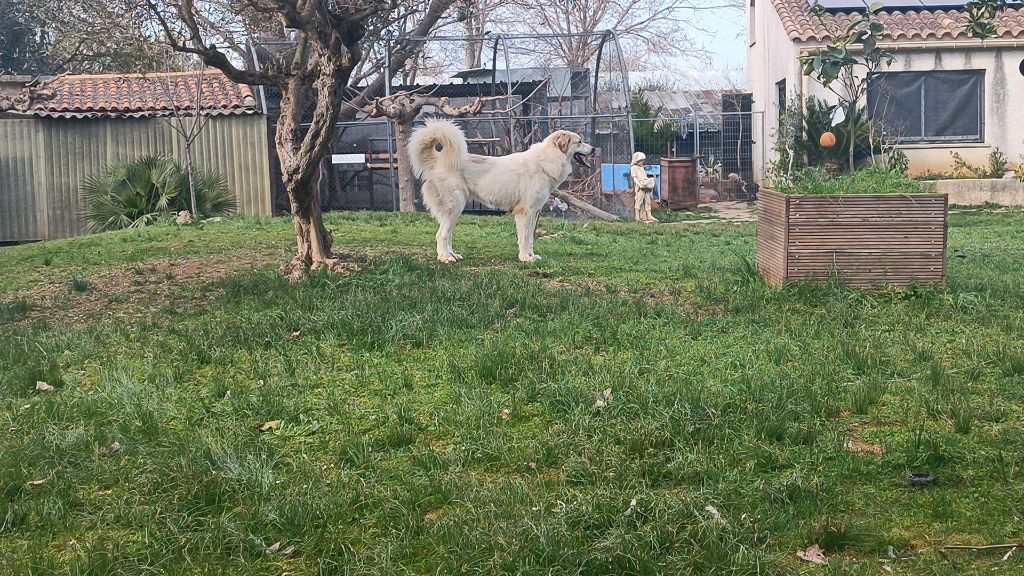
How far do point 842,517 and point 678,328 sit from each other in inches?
127

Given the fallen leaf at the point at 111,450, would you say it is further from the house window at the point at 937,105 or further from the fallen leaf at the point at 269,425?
the house window at the point at 937,105

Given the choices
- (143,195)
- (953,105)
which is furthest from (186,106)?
(953,105)

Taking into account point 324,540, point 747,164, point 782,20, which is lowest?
point 324,540

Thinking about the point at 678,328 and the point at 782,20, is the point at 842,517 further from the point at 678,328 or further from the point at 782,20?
the point at 782,20

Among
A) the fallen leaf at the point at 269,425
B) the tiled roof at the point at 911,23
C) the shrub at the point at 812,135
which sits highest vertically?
the tiled roof at the point at 911,23

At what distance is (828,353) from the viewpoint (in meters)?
6.04

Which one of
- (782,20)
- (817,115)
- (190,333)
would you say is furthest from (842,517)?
(782,20)

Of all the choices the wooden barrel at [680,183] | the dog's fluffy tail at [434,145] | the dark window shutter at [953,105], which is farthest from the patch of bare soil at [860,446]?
the dark window shutter at [953,105]

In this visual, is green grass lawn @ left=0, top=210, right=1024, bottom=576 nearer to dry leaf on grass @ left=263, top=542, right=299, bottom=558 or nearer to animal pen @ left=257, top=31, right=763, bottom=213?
dry leaf on grass @ left=263, top=542, right=299, bottom=558

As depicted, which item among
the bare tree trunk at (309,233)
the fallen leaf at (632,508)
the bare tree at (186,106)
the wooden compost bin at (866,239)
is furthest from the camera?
the bare tree at (186,106)

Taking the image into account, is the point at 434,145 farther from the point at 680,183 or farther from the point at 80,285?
the point at 680,183

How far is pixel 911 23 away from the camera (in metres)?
22.3

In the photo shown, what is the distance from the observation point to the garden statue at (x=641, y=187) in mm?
18867

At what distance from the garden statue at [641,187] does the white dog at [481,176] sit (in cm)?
739
